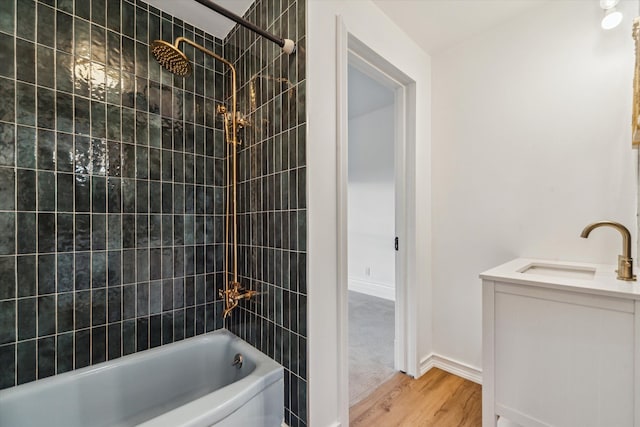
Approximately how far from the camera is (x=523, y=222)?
5.76 ft

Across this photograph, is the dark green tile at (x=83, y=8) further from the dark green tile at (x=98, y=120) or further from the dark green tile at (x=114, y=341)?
the dark green tile at (x=114, y=341)

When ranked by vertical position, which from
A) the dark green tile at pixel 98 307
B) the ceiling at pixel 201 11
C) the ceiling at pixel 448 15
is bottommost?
the dark green tile at pixel 98 307

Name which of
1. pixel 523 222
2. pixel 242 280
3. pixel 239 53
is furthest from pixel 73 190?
pixel 523 222

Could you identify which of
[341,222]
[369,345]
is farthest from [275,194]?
[369,345]

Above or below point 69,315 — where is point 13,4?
above

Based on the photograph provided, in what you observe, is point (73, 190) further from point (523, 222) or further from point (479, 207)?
point (523, 222)

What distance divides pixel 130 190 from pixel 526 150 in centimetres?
240

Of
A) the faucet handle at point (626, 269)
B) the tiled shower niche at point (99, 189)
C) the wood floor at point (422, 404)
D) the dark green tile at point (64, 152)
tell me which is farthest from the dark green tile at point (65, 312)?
the faucet handle at point (626, 269)

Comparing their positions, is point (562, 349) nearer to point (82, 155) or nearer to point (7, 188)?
point (82, 155)

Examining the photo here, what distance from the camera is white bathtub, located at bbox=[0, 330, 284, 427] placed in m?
1.15

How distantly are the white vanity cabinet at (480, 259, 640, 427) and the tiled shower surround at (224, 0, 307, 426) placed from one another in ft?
3.18

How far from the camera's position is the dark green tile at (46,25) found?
130 cm

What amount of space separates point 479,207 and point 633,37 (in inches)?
42.9

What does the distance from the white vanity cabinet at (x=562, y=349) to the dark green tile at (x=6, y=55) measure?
243 cm
